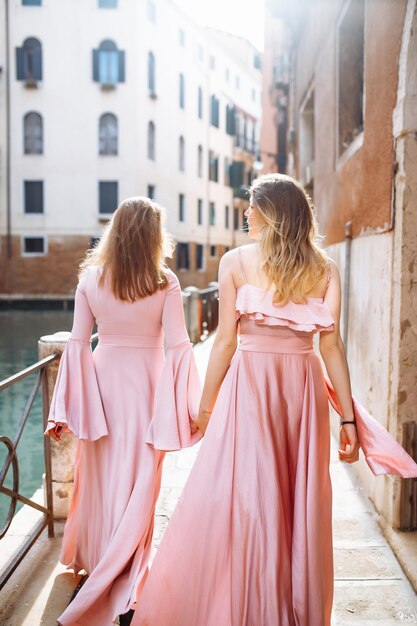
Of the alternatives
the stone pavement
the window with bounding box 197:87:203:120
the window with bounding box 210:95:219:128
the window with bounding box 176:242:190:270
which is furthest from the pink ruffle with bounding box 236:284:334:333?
the window with bounding box 210:95:219:128

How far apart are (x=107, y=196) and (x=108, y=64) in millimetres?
5075

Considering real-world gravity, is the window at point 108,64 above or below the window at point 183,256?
above

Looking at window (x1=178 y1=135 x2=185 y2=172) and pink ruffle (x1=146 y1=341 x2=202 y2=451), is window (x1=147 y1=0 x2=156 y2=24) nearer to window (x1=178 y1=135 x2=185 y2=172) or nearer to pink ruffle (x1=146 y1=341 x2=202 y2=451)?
window (x1=178 y1=135 x2=185 y2=172)

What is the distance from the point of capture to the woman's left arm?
7.98 feet

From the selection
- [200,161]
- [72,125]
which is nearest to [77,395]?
[72,125]

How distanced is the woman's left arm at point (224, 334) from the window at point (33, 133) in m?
26.3

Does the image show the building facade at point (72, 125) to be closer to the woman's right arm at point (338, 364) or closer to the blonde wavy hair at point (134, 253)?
the blonde wavy hair at point (134, 253)

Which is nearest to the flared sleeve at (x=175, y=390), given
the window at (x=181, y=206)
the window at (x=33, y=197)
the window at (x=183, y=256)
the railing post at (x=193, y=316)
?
the railing post at (x=193, y=316)

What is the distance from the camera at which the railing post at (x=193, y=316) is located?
1071 cm

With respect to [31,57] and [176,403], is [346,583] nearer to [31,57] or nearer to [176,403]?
[176,403]

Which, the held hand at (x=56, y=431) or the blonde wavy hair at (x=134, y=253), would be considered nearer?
the blonde wavy hair at (x=134, y=253)

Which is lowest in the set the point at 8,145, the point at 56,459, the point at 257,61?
the point at 56,459

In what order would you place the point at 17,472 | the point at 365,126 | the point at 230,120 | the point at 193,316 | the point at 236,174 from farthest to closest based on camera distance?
the point at 236,174, the point at 230,120, the point at 193,316, the point at 365,126, the point at 17,472

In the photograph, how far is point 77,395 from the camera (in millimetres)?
2922
